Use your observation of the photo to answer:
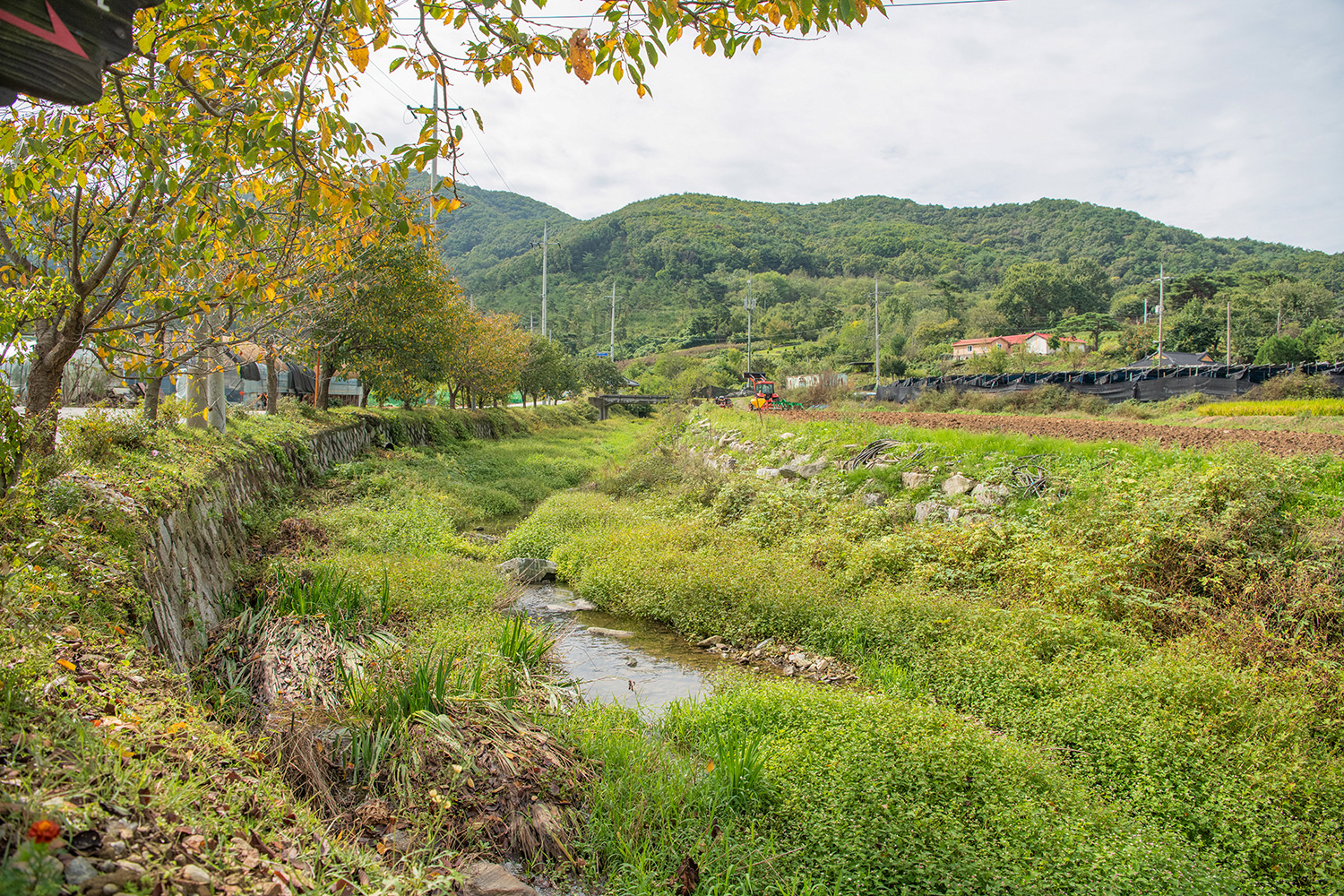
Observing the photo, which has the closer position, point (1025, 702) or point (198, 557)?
point (1025, 702)

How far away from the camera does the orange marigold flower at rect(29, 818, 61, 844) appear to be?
204cm

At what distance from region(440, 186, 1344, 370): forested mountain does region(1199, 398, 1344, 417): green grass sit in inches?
2323

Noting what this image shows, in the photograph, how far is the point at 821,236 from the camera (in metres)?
135

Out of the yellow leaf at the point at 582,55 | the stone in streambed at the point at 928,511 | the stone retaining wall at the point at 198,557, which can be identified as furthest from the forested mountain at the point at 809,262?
the yellow leaf at the point at 582,55

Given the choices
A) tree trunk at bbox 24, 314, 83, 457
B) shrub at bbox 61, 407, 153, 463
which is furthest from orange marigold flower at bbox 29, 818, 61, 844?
shrub at bbox 61, 407, 153, 463

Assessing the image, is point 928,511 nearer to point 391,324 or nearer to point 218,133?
point 218,133

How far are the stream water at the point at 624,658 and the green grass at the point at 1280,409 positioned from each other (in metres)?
15.0

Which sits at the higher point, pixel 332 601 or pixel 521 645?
pixel 332 601

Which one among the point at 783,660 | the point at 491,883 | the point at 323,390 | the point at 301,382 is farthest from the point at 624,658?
the point at 301,382

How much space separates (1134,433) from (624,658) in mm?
9536

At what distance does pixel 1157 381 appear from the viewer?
2291 cm

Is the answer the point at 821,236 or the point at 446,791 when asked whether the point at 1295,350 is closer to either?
the point at 446,791

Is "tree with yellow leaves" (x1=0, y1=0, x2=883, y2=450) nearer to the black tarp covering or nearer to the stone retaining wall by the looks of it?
the stone retaining wall

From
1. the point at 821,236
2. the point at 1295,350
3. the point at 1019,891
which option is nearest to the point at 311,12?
the point at 1019,891
